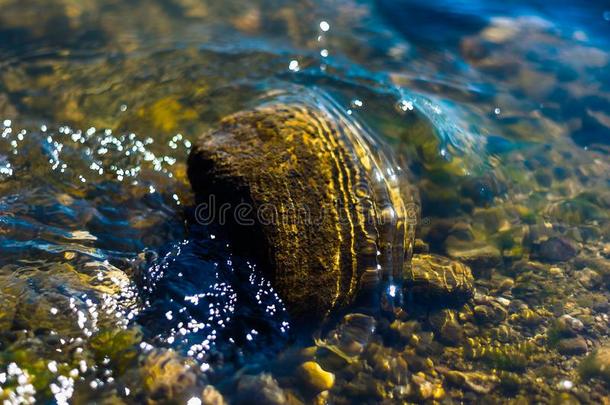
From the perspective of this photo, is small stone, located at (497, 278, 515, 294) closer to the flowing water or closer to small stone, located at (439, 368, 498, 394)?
the flowing water

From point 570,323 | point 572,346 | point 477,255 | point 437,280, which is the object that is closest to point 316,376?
point 437,280

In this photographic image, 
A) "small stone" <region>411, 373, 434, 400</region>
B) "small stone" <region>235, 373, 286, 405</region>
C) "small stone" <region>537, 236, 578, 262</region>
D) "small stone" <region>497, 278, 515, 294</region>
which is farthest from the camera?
"small stone" <region>537, 236, 578, 262</region>

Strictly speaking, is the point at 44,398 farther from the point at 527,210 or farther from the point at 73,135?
the point at 527,210

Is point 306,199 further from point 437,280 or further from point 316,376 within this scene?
point 437,280

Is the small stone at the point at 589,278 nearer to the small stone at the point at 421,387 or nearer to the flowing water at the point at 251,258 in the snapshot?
the flowing water at the point at 251,258

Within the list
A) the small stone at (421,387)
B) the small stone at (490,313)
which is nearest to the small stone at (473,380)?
the small stone at (421,387)

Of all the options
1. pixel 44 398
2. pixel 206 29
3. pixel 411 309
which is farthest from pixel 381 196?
pixel 206 29

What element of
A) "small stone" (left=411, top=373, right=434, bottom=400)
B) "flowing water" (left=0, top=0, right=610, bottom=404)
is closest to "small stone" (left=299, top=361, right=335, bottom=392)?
"flowing water" (left=0, top=0, right=610, bottom=404)
